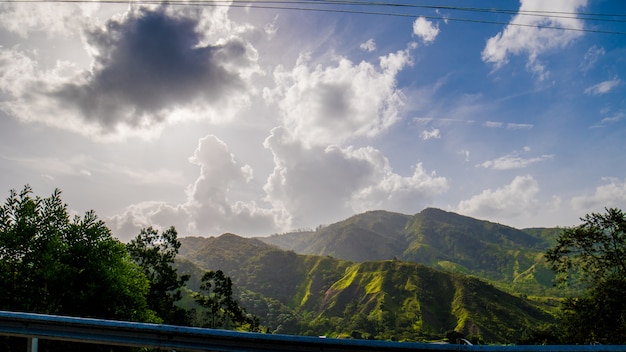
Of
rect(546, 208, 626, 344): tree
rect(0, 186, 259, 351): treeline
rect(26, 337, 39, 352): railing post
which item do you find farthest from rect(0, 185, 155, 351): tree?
rect(546, 208, 626, 344): tree

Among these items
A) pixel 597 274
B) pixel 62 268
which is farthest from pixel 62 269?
pixel 597 274

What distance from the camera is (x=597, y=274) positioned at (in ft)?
93.2

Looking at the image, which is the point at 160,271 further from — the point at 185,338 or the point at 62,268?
the point at 185,338

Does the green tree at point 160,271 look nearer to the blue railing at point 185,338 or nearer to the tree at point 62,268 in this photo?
the tree at point 62,268

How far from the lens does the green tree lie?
4797 centimetres

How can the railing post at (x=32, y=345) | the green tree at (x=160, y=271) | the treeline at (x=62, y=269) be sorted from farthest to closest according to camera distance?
the green tree at (x=160, y=271) < the treeline at (x=62, y=269) < the railing post at (x=32, y=345)

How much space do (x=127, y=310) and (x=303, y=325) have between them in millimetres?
187202

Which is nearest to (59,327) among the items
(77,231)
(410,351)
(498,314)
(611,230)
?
(410,351)

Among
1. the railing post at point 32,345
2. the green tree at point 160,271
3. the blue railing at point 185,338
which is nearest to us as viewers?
the blue railing at point 185,338

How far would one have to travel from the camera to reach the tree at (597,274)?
26.2 metres

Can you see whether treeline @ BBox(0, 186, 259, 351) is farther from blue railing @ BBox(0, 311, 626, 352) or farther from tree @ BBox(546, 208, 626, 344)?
tree @ BBox(546, 208, 626, 344)

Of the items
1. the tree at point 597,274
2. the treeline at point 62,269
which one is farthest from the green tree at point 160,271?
the tree at point 597,274

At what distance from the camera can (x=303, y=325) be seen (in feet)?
643

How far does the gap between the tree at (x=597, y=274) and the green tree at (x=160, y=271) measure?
45947 mm
